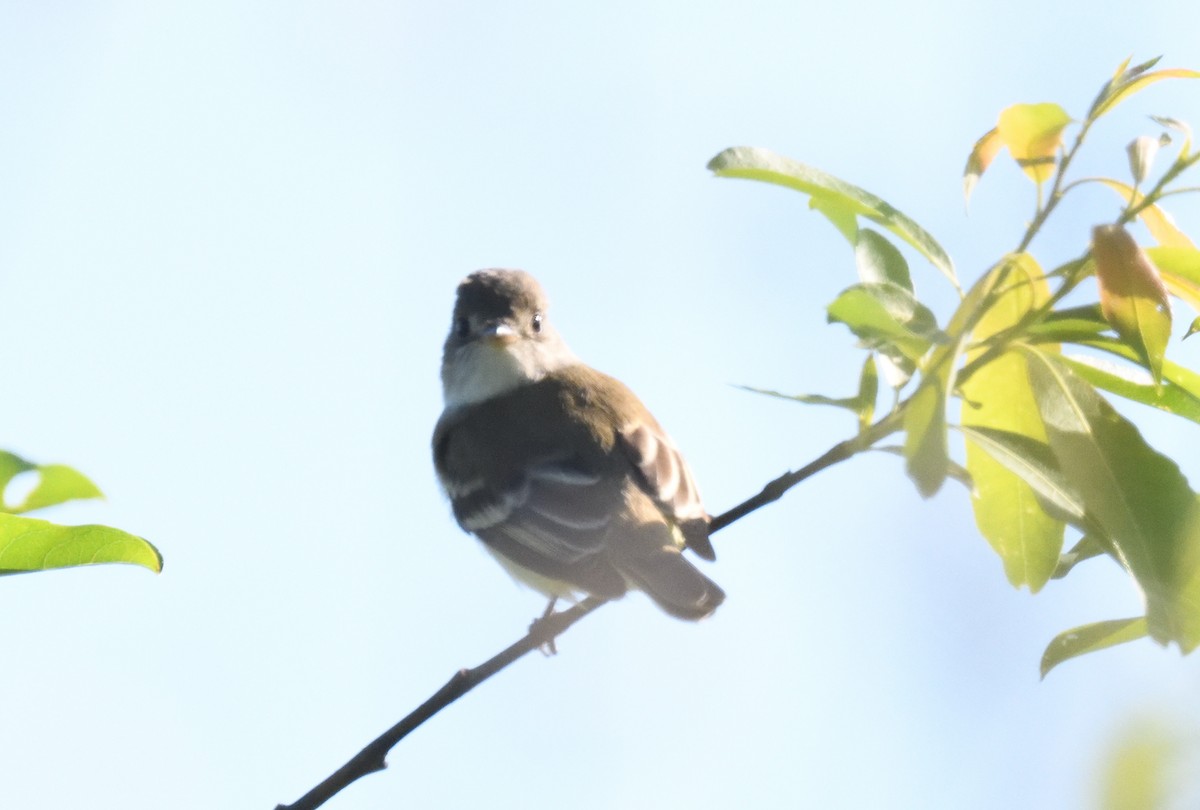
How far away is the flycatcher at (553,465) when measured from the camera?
3418 millimetres

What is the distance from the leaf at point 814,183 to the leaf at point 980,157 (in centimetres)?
16

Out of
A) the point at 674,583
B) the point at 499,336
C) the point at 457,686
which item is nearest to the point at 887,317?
the point at 457,686

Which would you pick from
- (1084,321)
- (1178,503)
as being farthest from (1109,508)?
(1084,321)

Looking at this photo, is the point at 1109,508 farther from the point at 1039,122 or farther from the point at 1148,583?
the point at 1039,122

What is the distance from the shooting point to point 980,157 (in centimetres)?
215

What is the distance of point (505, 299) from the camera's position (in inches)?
192

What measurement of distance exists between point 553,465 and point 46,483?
6.97 feet

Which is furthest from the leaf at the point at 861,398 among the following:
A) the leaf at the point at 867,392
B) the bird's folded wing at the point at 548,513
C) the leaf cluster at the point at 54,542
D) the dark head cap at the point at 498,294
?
the dark head cap at the point at 498,294

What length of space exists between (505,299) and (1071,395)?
3.19 metres

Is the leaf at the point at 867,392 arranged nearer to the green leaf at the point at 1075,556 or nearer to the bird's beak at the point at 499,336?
the green leaf at the point at 1075,556

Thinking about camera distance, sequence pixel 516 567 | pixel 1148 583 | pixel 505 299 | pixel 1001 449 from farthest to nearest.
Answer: pixel 505 299 → pixel 516 567 → pixel 1001 449 → pixel 1148 583

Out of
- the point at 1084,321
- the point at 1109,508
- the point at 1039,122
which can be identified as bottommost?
the point at 1109,508

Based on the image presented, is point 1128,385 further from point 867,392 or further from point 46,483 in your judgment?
point 46,483

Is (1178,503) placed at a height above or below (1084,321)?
below
